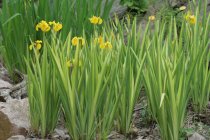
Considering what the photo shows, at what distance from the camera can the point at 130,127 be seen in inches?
98.0

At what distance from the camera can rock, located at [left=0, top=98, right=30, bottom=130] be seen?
2512mm

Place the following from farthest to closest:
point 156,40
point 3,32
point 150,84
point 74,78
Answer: point 3,32
point 156,40
point 150,84
point 74,78

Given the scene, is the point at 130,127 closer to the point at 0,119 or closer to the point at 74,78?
the point at 74,78

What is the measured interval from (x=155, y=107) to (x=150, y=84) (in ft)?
0.44

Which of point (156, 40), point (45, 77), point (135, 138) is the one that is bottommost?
point (135, 138)

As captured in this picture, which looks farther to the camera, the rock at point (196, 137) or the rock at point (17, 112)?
the rock at point (17, 112)

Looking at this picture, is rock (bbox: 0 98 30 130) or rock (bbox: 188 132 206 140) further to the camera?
rock (bbox: 0 98 30 130)

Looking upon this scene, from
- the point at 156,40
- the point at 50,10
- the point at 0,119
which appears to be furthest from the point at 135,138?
the point at 50,10

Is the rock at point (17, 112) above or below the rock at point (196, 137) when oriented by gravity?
above

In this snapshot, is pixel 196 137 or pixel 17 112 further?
pixel 17 112

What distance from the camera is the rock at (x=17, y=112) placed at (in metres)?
2.51

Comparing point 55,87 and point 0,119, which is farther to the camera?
point 0,119

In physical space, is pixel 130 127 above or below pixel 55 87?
below

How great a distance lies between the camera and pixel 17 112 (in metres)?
2.62
